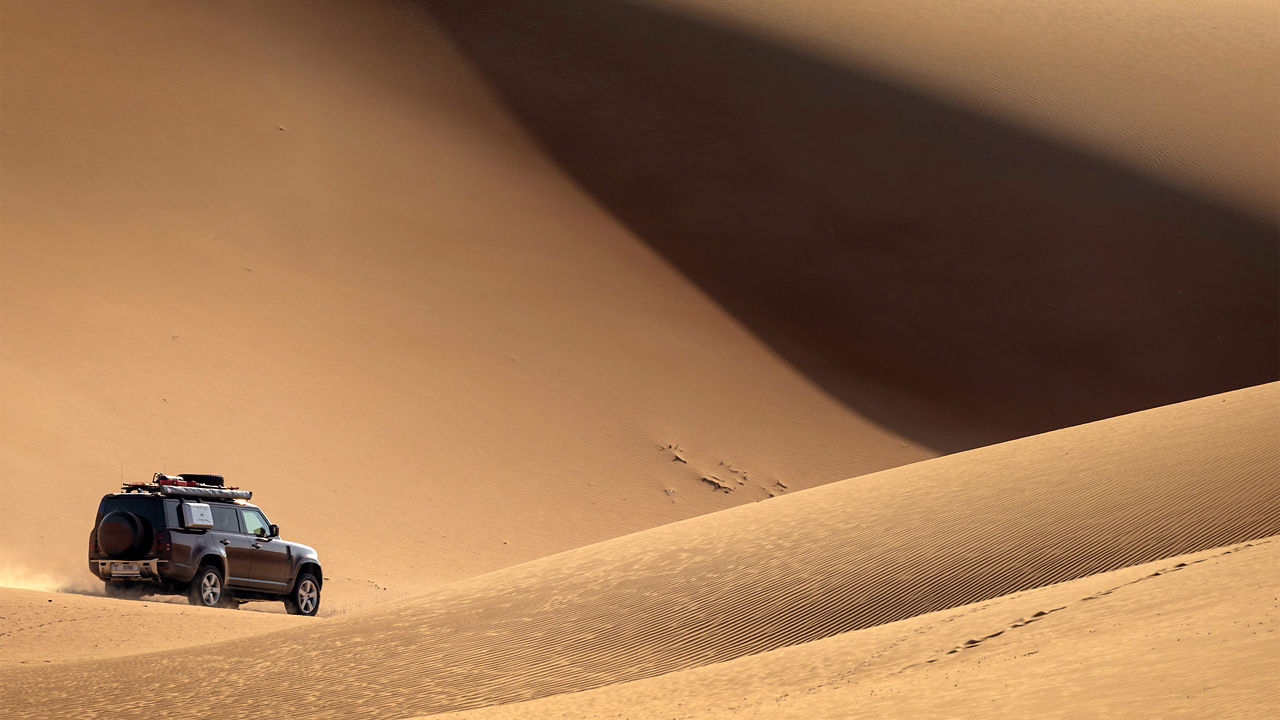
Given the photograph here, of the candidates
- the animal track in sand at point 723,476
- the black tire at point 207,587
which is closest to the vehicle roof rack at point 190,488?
the black tire at point 207,587

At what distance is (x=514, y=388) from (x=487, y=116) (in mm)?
9539

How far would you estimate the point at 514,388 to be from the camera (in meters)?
25.0

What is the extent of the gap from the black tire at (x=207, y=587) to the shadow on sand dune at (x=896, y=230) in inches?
583

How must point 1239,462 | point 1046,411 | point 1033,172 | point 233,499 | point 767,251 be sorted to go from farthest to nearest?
point 1033,172, point 767,251, point 1046,411, point 233,499, point 1239,462

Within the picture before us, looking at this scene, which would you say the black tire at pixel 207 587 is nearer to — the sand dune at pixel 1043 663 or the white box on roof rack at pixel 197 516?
the white box on roof rack at pixel 197 516

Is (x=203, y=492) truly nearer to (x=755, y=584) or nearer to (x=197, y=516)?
(x=197, y=516)

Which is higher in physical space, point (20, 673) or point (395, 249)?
point (395, 249)

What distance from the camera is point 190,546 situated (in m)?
14.1

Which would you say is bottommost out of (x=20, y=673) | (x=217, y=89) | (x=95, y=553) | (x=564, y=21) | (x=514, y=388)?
(x=20, y=673)

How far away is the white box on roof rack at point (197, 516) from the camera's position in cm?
1411

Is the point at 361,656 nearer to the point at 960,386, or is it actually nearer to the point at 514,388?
the point at 514,388

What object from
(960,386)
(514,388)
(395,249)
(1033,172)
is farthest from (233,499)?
(1033,172)

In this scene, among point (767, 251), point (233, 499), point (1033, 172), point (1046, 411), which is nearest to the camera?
point (233, 499)

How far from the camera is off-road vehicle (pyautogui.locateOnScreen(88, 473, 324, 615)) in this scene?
13844 mm
